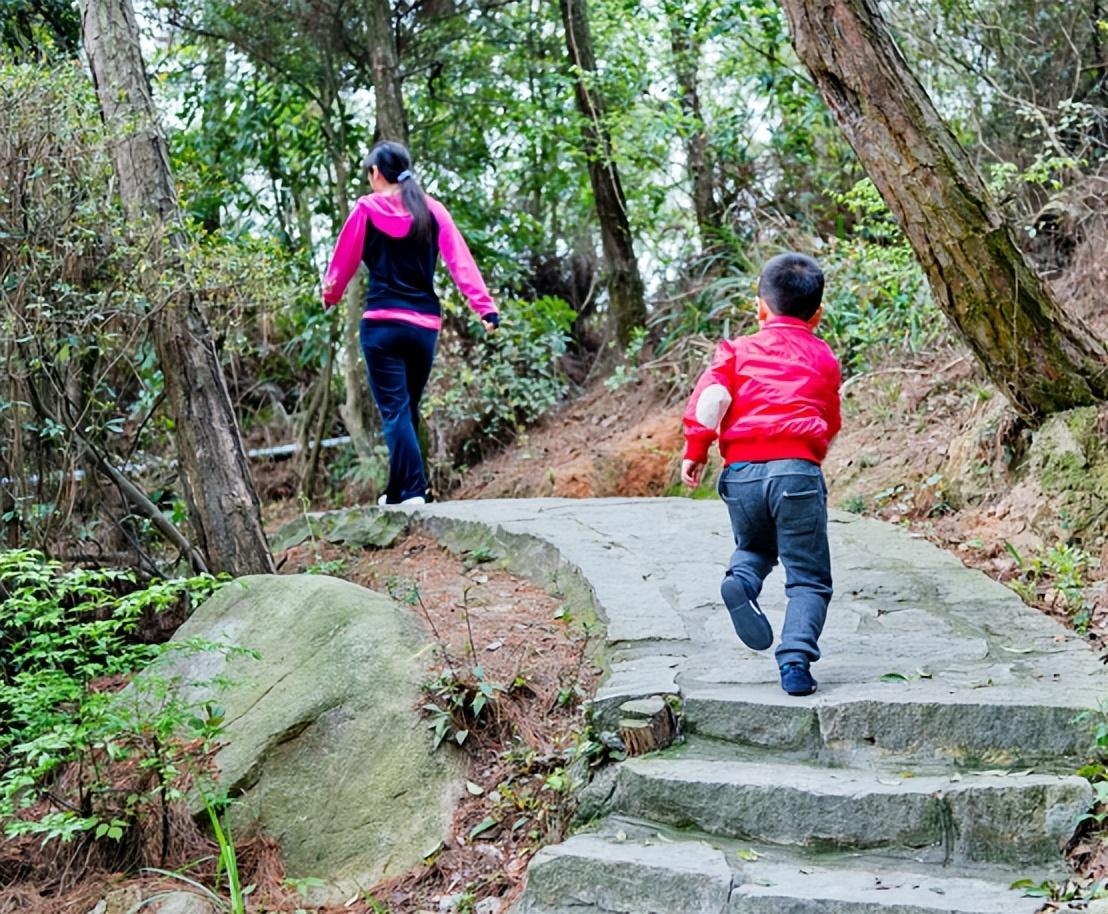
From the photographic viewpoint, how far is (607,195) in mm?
11766

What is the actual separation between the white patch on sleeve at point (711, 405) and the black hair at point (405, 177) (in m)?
3.54

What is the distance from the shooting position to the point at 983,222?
5449 mm

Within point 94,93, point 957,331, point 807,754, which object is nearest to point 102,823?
point 807,754

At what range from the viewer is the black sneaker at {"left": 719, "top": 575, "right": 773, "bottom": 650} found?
4102mm

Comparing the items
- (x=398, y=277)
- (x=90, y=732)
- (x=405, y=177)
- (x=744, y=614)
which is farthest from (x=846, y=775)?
(x=405, y=177)

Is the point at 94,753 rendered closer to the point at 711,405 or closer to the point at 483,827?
the point at 483,827

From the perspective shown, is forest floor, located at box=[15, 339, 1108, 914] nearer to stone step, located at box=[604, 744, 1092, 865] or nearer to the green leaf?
the green leaf

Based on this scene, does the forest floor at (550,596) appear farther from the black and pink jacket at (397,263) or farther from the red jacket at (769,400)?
the black and pink jacket at (397,263)

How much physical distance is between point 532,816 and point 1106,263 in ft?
20.5

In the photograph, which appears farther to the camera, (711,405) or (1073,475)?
(1073,475)

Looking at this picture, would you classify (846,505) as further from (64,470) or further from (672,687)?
(64,470)

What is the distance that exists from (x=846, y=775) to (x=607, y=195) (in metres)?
8.95

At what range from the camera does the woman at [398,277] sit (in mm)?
7184

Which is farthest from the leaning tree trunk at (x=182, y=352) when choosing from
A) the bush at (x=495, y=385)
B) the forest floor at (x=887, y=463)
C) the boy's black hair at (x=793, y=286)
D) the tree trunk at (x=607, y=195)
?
the tree trunk at (x=607, y=195)
